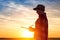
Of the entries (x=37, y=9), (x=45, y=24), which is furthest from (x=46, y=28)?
(x=37, y=9)

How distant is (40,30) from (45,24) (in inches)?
11.5

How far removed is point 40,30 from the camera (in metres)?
8.05

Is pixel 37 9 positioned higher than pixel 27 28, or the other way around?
pixel 37 9

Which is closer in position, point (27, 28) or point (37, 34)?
point (37, 34)

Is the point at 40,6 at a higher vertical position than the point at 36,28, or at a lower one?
higher

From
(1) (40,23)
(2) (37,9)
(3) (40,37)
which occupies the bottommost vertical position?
(3) (40,37)

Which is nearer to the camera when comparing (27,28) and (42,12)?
(42,12)

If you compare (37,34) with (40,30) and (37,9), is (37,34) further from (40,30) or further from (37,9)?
(37,9)

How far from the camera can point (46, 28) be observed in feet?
26.8

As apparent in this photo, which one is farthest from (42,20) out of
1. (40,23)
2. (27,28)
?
(27,28)

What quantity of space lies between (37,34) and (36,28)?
0.72 ft

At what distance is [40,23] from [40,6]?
0.60 m

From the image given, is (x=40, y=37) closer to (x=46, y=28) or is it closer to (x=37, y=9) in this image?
(x=46, y=28)

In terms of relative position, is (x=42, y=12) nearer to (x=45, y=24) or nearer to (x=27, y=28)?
(x=45, y=24)
